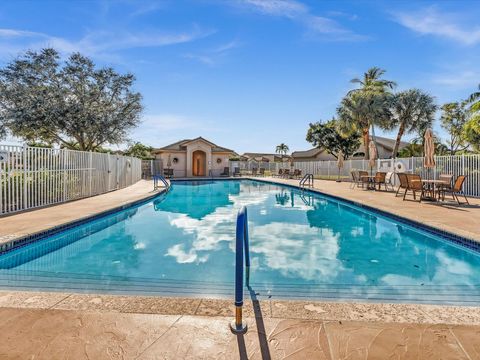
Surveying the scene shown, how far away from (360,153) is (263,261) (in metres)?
36.6

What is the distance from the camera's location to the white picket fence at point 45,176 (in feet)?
24.0

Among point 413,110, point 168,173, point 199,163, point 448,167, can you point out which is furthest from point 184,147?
point 448,167

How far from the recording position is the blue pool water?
12.5ft

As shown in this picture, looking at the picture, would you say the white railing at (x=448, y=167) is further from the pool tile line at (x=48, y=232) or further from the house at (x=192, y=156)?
the house at (x=192, y=156)

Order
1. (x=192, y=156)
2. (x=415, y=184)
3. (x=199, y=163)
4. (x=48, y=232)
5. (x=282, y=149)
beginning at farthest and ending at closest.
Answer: (x=282, y=149)
(x=199, y=163)
(x=192, y=156)
(x=415, y=184)
(x=48, y=232)

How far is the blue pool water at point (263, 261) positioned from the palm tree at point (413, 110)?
2215 centimetres

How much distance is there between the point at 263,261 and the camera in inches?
196

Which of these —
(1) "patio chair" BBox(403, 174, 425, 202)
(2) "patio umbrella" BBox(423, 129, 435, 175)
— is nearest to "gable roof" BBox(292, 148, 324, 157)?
(2) "patio umbrella" BBox(423, 129, 435, 175)

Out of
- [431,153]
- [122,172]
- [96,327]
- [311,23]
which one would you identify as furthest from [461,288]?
[122,172]

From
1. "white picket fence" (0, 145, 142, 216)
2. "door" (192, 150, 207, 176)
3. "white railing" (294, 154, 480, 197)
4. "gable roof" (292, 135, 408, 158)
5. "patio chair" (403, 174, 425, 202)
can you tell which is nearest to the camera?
"white picket fence" (0, 145, 142, 216)

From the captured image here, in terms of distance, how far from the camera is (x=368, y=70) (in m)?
30.6

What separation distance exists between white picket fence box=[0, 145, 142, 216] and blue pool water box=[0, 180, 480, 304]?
245 centimetres

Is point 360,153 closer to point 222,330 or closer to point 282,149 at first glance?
point 222,330

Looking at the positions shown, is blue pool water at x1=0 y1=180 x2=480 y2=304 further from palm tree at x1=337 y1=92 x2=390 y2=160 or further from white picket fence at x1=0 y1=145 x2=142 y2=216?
palm tree at x1=337 y1=92 x2=390 y2=160
